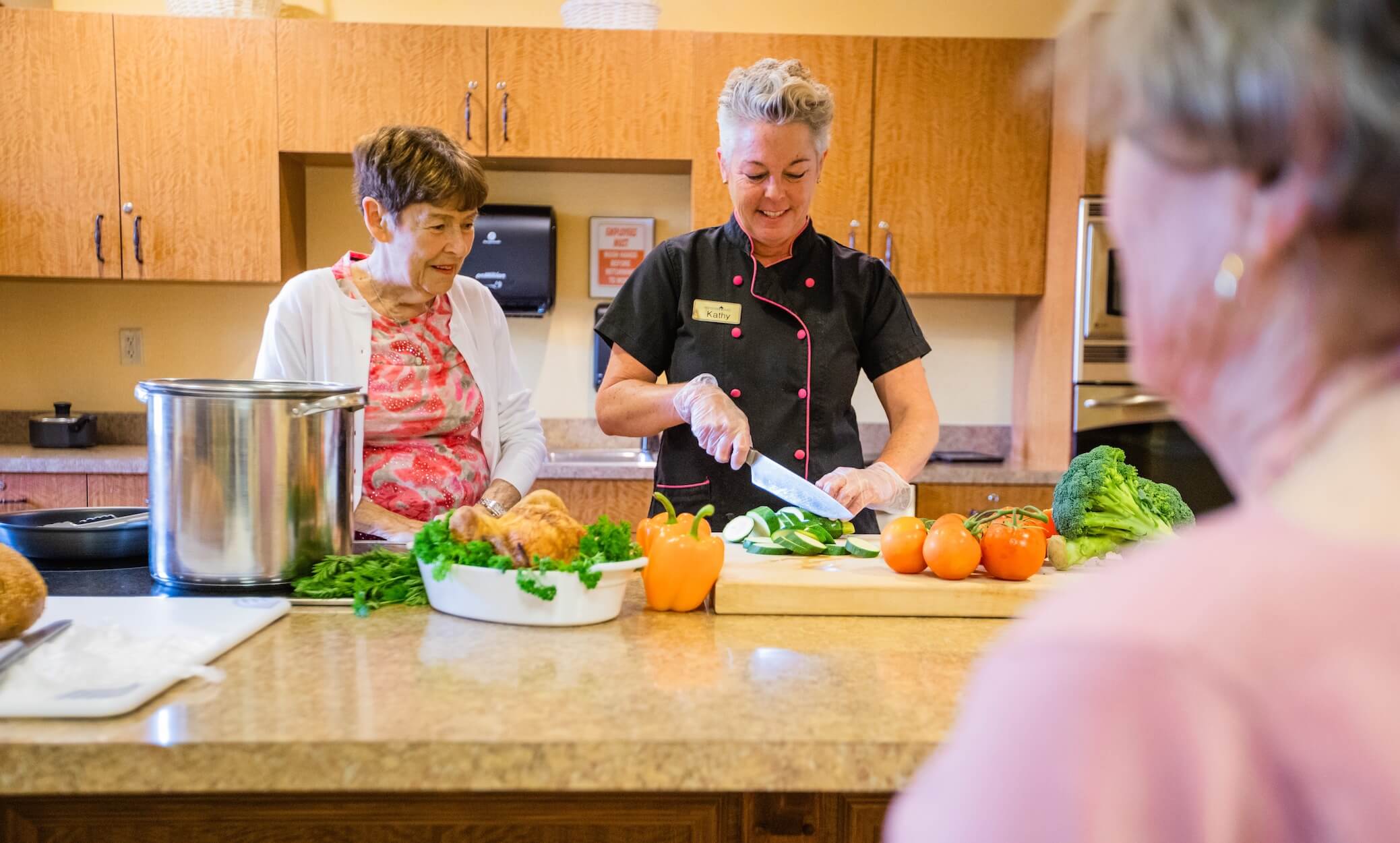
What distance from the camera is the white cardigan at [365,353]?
2201 millimetres

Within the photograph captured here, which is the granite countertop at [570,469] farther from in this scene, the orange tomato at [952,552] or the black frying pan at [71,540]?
the orange tomato at [952,552]

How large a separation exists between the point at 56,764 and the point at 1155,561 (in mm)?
969

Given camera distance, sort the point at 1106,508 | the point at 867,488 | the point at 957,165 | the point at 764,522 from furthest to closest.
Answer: the point at 957,165
the point at 867,488
the point at 764,522
the point at 1106,508

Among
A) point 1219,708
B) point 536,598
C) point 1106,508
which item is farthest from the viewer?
point 1106,508

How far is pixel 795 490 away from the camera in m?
1.93

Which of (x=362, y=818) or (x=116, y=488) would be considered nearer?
(x=362, y=818)

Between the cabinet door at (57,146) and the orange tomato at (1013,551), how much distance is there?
3.31 meters

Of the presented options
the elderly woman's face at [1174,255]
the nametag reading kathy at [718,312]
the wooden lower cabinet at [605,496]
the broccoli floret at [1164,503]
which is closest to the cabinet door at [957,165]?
the wooden lower cabinet at [605,496]

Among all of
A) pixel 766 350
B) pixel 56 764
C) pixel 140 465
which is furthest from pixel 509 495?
pixel 140 465

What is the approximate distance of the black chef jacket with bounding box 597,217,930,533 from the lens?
237cm

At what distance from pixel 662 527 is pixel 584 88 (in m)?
2.57

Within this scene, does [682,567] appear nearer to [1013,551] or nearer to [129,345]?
[1013,551]

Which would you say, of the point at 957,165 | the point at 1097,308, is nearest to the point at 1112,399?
the point at 1097,308

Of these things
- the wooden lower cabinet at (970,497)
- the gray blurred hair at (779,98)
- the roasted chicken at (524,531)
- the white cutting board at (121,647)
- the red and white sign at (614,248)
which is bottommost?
the wooden lower cabinet at (970,497)
